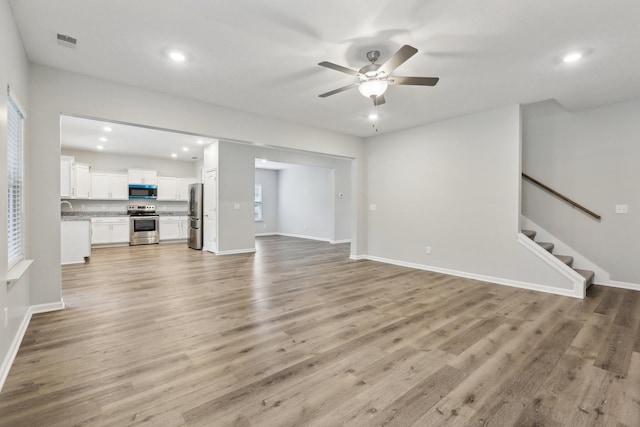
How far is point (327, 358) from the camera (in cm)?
232

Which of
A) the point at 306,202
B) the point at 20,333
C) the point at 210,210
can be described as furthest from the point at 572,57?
the point at 306,202

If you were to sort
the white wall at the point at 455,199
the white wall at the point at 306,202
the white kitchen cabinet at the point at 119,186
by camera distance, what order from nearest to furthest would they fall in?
the white wall at the point at 455,199, the white kitchen cabinet at the point at 119,186, the white wall at the point at 306,202

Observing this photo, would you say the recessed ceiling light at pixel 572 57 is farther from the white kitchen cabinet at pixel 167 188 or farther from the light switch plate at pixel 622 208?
the white kitchen cabinet at pixel 167 188

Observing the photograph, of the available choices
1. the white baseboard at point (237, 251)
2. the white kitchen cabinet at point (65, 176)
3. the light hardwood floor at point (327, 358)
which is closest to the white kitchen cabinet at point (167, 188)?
the white kitchen cabinet at point (65, 176)

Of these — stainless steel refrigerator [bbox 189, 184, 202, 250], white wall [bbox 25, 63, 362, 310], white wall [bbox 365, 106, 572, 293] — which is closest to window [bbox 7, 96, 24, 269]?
white wall [bbox 25, 63, 362, 310]

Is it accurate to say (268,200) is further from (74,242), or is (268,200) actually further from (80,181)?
(74,242)

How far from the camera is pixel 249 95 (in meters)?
4.11

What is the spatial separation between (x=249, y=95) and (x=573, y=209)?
5315 mm

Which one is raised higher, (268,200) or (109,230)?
(268,200)

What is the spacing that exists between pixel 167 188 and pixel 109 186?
1.49 metres

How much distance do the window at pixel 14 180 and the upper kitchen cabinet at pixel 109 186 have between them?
245 inches

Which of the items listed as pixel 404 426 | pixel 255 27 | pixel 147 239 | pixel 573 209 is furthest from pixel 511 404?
pixel 147 239

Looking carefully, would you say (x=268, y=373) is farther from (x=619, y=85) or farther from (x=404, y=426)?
(x=619, y=85)

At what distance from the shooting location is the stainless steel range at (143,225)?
8570 mm
